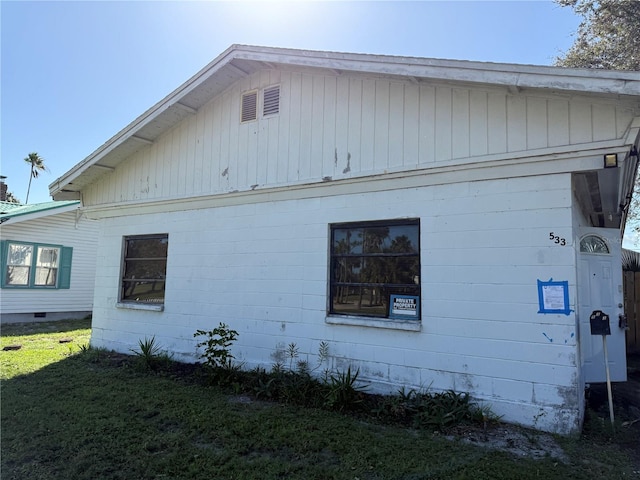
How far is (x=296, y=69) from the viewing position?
7078 mm

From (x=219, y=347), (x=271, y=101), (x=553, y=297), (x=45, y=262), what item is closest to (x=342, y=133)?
(x=271, y=101)

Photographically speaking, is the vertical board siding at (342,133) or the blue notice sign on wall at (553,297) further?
the vertical board siding at (342,133)

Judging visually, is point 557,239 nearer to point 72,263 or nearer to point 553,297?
point 553,297

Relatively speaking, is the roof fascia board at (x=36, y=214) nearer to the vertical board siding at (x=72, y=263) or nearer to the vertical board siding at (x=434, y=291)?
the vertical board siding at (x=72, y=263)

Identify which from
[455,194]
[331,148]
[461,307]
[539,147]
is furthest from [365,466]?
[331,148]

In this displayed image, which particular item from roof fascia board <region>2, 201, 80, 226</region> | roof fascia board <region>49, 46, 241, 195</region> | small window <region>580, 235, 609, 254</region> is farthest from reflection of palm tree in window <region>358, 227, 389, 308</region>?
roof fascia board <region>2, 201, 80, 226</region>

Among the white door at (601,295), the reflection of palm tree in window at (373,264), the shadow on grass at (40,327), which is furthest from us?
the shadow on grass at (40,327)

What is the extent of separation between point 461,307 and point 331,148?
3.08 metres

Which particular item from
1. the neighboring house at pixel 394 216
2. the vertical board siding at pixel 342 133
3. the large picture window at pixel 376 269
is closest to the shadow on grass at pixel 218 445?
the neighboring house at pixel 394 216

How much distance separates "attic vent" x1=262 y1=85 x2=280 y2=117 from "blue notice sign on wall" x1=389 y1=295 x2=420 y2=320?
3846mm

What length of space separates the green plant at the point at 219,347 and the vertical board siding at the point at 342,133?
2.49 meters

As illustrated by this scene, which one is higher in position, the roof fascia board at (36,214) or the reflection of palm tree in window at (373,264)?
the roof fascia board at (36,214)

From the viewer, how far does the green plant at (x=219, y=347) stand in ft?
22.2

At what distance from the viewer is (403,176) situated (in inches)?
234
